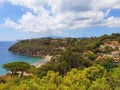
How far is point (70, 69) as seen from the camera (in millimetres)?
40406

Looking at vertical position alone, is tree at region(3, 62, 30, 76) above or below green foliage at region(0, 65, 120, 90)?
below

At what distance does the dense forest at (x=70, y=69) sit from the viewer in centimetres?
1872

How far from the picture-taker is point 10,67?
147 feet

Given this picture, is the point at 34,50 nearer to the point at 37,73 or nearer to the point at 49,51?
the point at 49,51

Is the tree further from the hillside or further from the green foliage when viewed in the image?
the hillside

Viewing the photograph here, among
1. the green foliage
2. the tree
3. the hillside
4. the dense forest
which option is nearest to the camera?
the green foliage

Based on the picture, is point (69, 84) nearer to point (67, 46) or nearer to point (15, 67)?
point (15, 67)

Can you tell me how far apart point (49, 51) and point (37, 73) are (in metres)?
72.3

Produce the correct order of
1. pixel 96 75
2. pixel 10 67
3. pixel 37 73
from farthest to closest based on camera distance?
pixel 10 67, pixel 37 73, pixel 96 75

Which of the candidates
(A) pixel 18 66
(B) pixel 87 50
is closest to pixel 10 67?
(A) pixel 18 66

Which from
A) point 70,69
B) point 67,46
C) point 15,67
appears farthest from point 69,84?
point 67,46

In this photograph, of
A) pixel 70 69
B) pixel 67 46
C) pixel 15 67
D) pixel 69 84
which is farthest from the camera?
pixel 67 46

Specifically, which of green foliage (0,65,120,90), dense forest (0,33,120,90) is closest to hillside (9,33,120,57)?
dense forest (0,33,120,90)

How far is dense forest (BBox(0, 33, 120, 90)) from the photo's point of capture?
737 inches
